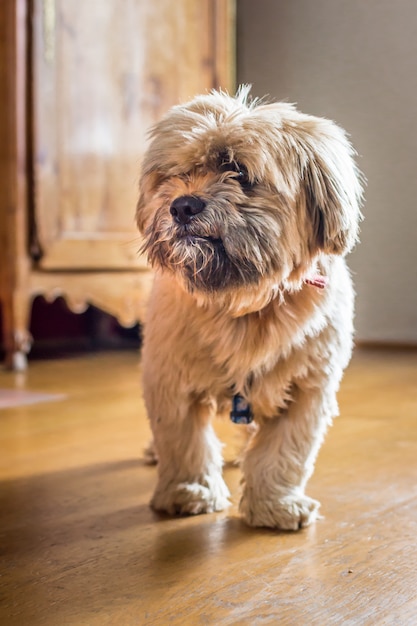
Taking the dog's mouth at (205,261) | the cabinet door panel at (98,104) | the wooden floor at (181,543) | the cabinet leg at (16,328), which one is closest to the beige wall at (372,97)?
the cabinet door panel at (98,104)

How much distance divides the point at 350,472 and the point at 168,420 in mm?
484

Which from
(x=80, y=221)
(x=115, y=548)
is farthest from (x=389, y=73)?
(x=115, y=548)

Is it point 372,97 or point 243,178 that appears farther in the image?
point 372,97

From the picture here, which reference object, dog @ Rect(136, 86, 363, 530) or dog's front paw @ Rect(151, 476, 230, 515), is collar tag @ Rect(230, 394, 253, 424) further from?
dog's front paw @ Rect(151, 476, 230, 515)

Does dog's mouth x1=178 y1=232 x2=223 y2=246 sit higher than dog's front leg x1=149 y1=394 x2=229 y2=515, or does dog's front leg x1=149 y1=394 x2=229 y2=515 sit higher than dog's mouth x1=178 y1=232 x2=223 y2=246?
dog's mouth x1=178 y1=232 x2=223 y2=246

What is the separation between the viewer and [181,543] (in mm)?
1378

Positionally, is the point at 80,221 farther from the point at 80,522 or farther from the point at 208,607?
the point at 208,607

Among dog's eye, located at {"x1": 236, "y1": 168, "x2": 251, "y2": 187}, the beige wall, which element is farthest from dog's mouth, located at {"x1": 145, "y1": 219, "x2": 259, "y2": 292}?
the beige wall

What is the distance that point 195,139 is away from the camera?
138 cm

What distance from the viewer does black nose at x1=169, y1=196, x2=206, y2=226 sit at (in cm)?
132

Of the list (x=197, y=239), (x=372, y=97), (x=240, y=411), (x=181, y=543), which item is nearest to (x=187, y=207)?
(x=197, y=239)

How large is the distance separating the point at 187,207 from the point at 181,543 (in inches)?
20.3

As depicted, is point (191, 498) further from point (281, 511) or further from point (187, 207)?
point (187, 207)

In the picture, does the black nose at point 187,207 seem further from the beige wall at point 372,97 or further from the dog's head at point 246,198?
the beige wall at point 372,97
